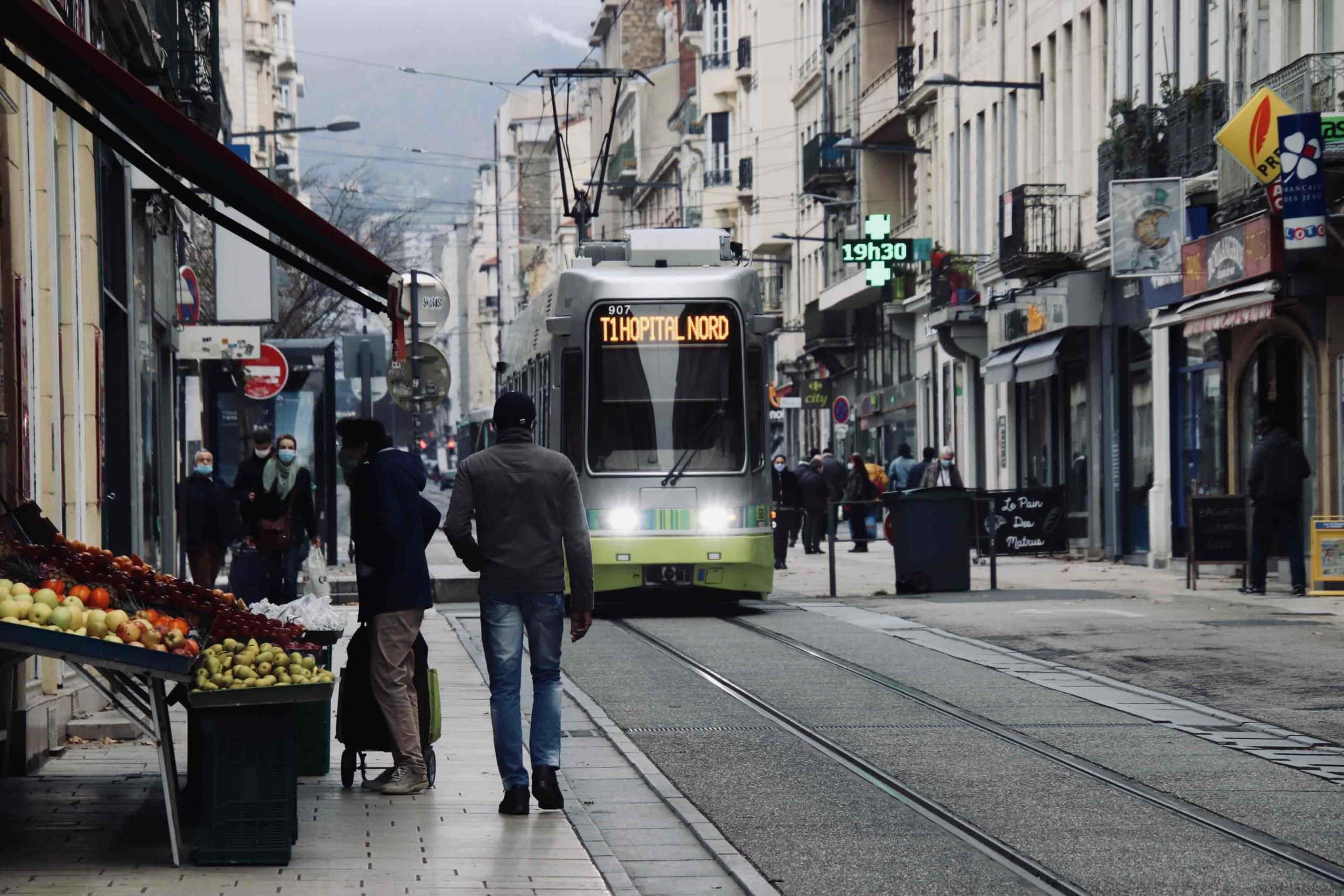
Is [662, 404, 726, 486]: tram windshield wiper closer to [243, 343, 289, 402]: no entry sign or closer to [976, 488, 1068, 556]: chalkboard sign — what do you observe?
[976, 488, 1068, 556]: chalkboard sign

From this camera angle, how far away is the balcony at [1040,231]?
119 ft

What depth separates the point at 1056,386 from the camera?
38938mm

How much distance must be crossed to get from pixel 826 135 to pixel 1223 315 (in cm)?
3465

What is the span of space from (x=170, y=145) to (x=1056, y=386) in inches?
1207

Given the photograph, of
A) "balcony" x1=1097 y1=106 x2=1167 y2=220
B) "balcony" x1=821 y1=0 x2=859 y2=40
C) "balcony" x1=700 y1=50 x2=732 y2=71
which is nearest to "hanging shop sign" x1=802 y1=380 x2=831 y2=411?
"balcony" x1=821 y1=0 x2=859 y2=40

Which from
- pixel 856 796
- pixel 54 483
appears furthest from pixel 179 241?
pixel 856 796

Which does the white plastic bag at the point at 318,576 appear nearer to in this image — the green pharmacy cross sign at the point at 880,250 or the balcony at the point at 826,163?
the green pharmacy cross sign at the point at 880,250

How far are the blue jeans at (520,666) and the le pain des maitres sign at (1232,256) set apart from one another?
1692 cm

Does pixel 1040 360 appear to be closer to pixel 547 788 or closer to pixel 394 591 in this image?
pixel 394 591

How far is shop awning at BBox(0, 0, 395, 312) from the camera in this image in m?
8.54

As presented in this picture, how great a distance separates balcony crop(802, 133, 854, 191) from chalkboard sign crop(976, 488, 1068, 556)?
3023cm

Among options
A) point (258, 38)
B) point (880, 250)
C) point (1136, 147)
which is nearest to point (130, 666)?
point (1136, 147)

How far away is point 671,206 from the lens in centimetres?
9738

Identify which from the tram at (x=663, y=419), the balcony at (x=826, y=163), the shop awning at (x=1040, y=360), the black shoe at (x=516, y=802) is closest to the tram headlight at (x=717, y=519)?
the tram at (x=663, y=419)
